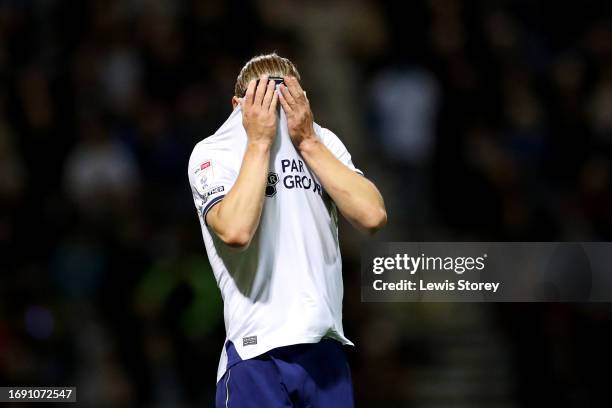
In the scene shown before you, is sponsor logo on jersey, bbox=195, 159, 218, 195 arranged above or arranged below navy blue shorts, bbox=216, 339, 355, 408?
above

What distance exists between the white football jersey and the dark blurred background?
4.01 metres

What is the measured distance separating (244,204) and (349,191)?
0.37 metres

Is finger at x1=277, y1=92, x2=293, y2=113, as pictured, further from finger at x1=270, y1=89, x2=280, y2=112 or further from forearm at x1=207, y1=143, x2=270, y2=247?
forearm at x1=207, y1=143, x2=270, y2=247

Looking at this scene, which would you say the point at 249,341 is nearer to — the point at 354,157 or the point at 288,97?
the point at 288,97

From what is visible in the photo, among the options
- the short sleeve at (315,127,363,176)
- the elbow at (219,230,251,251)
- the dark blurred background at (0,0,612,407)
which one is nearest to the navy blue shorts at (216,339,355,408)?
the elbow at (219,230,251,251)

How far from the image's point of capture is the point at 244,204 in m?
3.77

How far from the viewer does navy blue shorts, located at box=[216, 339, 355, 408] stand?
12.6ft

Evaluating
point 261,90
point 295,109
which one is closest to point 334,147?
A: point 295,109

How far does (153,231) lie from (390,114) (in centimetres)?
251

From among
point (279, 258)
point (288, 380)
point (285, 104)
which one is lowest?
point (288, 380)

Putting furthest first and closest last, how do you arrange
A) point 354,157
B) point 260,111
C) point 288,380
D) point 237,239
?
1. point 354,157
2. point 260,111
3. point 288,380
4. point 237,239

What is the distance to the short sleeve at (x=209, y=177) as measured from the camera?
397 centimetres

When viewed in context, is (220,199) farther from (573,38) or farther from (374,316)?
(573,38)

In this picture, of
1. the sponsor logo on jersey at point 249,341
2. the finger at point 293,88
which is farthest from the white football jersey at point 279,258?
the finger at point 293,88
